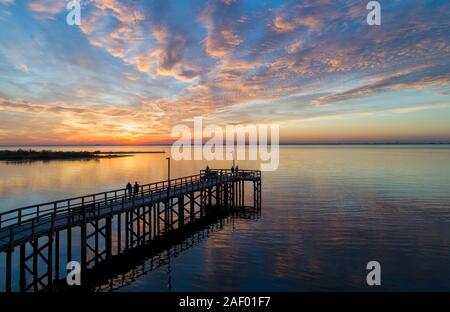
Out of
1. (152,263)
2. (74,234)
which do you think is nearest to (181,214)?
(74,234)

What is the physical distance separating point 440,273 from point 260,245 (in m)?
11.2

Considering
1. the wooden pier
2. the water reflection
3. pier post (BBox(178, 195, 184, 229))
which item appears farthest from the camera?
pier post (BBox(178, 195, 184, 229))

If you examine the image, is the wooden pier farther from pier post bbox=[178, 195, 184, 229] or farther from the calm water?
the calm water

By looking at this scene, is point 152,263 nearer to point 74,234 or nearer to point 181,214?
point 74,234

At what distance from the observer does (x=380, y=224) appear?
103 feet

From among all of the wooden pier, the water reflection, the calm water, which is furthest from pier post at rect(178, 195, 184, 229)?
the calm water

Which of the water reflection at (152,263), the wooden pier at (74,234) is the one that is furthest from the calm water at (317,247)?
the wooden pier at (74,234)

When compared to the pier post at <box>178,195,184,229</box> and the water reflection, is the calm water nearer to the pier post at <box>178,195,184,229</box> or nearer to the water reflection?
the water reflection

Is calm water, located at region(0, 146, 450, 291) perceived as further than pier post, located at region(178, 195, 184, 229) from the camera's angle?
No

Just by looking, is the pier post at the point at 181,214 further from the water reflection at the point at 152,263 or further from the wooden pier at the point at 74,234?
the water reflection at the point at 152,263

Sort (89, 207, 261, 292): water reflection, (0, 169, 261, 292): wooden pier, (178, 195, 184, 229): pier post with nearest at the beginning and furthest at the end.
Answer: (0, 169, 261, 292): wooden pier → (89, 207, 261, 292): water reflection → (178, 195, 184, 229): pier post

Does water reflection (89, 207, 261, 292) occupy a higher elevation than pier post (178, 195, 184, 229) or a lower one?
lower
